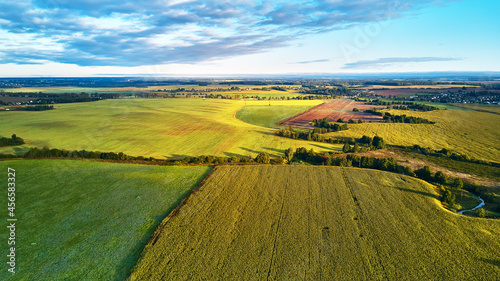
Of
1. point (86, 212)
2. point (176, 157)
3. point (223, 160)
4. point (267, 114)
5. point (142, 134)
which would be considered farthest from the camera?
point (267, 114)

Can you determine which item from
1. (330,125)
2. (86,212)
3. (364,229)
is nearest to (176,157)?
(86,212)

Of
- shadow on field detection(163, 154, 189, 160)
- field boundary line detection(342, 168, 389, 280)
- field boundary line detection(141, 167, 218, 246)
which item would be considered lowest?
field boundary line detection(342, 168, 389, 280)

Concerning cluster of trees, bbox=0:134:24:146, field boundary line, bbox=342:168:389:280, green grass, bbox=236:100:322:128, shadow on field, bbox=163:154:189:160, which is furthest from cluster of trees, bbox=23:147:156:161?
green grass, bbox=236:100:322:128

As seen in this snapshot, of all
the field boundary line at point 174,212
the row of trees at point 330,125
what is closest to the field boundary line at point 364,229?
the field boundary line at point 174,212

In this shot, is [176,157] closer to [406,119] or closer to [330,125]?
[330,125]

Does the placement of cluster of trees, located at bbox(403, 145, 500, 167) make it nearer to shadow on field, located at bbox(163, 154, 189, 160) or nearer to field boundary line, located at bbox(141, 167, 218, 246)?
field boundary line, located at bbox(141, 167, 218, 246)

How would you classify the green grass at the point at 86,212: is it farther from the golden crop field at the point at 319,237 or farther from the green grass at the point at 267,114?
the green grass at the point at 267,114

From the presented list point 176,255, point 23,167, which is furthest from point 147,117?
point 176,255
